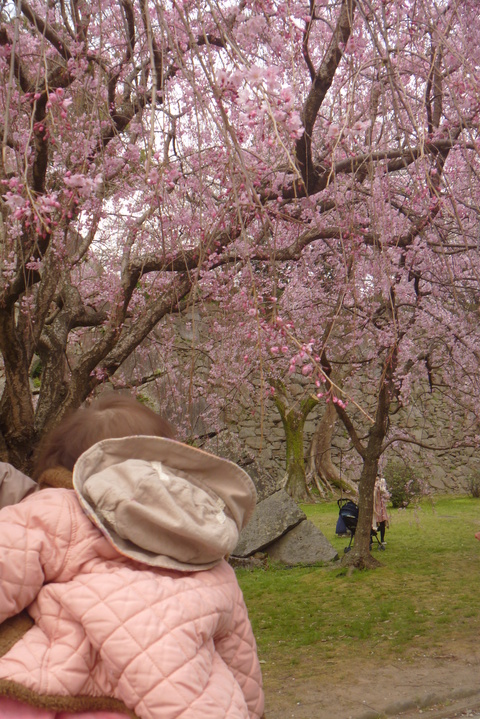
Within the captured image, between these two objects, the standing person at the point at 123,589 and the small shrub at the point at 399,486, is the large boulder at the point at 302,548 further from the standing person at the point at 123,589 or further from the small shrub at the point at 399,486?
the standing person at the point at 123,589

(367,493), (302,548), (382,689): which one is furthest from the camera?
(302,548)

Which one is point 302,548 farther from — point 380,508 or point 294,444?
point 294,444

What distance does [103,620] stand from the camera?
108 cm

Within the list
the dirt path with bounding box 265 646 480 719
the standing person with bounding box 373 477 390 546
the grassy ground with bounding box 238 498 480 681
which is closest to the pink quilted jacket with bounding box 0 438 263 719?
the dirt path with bounding box 265 646 480 719

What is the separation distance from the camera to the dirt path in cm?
356

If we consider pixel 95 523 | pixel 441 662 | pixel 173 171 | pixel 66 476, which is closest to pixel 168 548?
pixel 95 523

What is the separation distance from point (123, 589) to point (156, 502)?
0.48 feet

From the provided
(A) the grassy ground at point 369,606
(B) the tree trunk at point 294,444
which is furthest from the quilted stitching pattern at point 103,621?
(B) the tree trunk at point 294,444

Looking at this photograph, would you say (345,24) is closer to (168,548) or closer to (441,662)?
(168,548)

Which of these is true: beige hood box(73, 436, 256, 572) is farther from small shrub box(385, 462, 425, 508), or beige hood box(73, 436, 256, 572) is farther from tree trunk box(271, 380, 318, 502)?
tree trunk box(271, 380, 318, 502)

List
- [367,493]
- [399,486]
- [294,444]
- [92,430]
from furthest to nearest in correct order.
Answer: [294,444]
[399,486]
[367,493]
[92,430]

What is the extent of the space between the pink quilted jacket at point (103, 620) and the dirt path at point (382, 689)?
2.69 m

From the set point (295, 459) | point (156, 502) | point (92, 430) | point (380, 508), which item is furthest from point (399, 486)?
point (156, 502)

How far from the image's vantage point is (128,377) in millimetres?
8164
